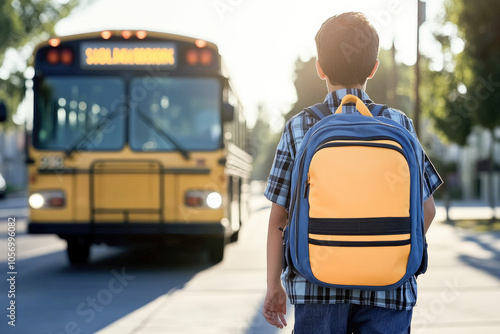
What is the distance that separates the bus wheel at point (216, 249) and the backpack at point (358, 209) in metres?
8.25

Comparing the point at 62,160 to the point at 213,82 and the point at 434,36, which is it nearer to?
the point at 213,82

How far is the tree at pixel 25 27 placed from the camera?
105ft

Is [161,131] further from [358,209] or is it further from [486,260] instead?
[358,209]

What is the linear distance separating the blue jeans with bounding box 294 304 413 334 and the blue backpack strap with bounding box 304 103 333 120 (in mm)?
568

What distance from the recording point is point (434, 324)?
6039 mm

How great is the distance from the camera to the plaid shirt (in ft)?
7.02

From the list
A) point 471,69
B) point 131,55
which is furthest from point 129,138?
point 471,69

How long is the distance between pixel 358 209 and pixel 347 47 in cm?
50

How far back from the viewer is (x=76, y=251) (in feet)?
34.9

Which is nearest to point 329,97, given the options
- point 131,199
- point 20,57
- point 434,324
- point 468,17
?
point 434,324

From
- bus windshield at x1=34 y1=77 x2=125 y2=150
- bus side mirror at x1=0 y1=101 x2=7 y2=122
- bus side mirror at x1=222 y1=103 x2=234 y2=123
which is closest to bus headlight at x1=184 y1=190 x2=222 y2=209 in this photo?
bus side mirror at x1=222 y1=103 x2=234 y2=123

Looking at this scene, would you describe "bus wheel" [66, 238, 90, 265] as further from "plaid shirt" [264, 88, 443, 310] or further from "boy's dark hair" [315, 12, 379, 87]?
"boy's dark hair" [315, 12, 379, 87]

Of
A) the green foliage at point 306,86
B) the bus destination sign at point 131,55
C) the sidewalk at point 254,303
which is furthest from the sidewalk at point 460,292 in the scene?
the green foliage at point 306,86

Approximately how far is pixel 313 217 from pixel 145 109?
7.85 metres
